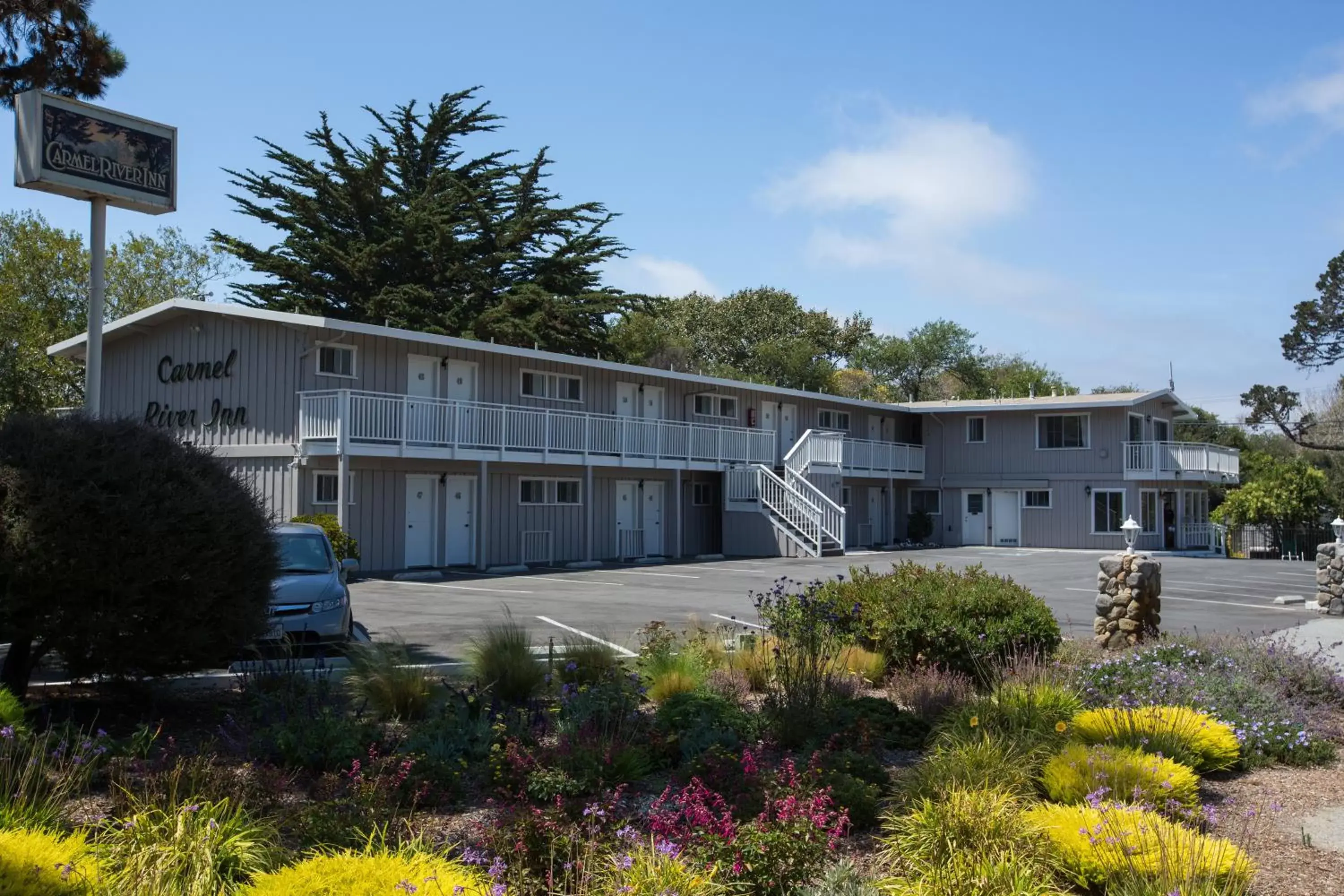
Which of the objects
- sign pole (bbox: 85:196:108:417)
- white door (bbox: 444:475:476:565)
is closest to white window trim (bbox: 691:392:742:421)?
white door (bbox: 444:475:476:565)

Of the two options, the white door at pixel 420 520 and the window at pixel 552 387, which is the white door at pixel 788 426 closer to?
the window at pixel 552 387

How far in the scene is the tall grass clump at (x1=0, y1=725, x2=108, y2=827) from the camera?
504 centimetres

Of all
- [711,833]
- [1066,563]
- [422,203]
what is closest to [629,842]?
[711,833]

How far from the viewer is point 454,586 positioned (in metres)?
20.7

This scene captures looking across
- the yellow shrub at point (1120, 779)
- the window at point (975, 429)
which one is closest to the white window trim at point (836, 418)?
the window at point (975, 429)

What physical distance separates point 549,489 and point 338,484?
20.6 feet

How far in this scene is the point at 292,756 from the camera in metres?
6.27

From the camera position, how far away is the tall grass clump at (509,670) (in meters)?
8.29

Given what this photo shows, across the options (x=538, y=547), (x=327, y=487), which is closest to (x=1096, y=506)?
(x=538, y=547)

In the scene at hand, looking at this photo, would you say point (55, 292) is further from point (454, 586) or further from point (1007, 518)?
point (1007, 518)

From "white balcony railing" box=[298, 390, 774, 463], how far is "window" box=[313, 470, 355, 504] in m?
1.21

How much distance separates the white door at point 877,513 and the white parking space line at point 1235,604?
19293 mm

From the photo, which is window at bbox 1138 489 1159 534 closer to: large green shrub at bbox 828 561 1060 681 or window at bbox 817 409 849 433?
window at bbox 817 409 849 433

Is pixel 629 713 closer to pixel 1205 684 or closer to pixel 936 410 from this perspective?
pixel 1205 684
